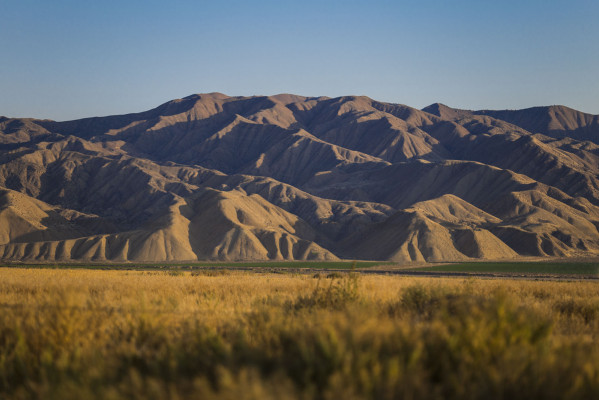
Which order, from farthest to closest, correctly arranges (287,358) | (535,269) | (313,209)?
1. (313,209)
2. (535,269)
3. (287,358)

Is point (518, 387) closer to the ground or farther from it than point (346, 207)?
closer to the ground

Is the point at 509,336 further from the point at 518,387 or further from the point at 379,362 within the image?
the point at 379,362

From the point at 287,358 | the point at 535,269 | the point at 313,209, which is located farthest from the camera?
the point at 313,209

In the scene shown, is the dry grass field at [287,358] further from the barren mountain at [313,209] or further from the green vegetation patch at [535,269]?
the barren mountain at [313,209]

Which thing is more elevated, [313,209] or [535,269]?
[313,209]

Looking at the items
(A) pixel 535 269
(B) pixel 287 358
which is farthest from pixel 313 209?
(B) pixel 287 358

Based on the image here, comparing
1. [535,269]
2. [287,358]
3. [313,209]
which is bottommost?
[535,269]

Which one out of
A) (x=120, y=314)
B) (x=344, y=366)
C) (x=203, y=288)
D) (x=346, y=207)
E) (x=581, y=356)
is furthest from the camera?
(x=346, y=207)

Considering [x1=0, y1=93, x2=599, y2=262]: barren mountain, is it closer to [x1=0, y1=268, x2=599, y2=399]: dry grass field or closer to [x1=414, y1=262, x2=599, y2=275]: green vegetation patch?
[x1=414, y1=262, x2=599, y2=275]: green vegetation patch

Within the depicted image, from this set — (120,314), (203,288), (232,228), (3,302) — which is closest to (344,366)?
(120,314)

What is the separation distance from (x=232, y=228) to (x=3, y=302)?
346 ft

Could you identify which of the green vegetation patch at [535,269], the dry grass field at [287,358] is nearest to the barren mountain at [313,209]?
the green vegetation patch at [535,269]

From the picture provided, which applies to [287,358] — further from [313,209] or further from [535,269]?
[313,209]

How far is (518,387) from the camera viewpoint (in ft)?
19.6
